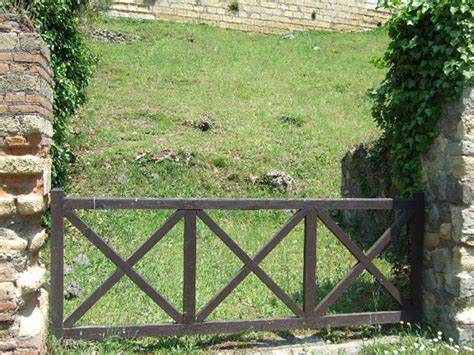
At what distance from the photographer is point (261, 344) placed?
394cm

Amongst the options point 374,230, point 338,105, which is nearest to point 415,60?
point 374,230

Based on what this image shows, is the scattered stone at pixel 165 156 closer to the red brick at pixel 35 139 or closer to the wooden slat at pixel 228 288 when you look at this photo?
the wooden slat at pixel 228 288

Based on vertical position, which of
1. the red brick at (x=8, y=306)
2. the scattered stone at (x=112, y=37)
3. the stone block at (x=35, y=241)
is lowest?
the red brick at (x=8, y=306)

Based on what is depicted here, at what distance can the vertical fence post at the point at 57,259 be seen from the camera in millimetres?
3541

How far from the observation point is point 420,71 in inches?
169

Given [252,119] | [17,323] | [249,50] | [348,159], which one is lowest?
[17,323]

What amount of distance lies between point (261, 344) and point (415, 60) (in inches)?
115

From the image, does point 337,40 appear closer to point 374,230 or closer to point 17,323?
point 374,230

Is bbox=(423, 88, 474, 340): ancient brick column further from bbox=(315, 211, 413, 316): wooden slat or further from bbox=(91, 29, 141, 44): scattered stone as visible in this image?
bbox=(91, 29, 141, 44): scattered stone

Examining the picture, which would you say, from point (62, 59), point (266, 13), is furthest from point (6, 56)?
point (266, 13)

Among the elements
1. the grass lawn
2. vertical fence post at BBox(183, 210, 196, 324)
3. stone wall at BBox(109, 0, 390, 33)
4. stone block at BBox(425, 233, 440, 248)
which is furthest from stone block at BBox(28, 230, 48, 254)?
stone wall at BBox(109, 0, 390, 33)

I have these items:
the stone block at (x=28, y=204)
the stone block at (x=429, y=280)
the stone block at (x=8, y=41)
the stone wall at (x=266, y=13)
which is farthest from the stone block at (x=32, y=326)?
the stone wall at (x=266, y=13)

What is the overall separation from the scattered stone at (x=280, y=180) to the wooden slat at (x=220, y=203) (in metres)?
3.52

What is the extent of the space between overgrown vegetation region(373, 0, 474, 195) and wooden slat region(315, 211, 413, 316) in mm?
411
